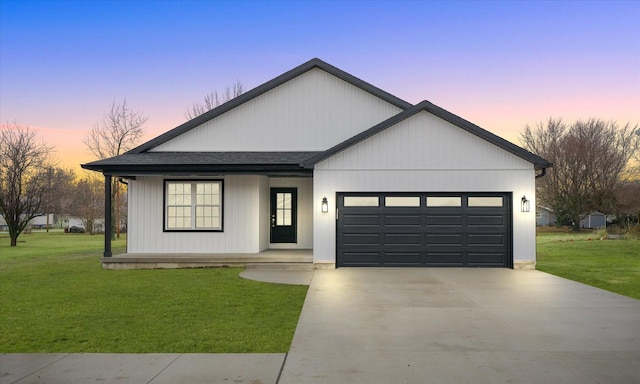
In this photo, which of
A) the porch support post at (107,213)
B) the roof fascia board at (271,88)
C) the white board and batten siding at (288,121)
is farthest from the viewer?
the white board and batten siding at (288,121)

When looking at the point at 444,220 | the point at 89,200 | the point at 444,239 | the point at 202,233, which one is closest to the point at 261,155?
the point at 202,233

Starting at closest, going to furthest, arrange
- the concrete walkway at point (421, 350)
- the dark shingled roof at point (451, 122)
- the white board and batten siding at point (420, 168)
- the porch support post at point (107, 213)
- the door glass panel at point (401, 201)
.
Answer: the concrete walkway at point (421, 350) < the dark shingled roof at point (451, 122) < the white board and batten siding at point (420, 168) < the door glass panel at point (401, 201) < the porch support post at point (107, 213)

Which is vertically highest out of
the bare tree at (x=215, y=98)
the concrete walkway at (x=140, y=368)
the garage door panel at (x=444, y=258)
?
the bare tree at (x=215, y=98)

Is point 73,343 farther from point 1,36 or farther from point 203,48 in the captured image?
point 1,36

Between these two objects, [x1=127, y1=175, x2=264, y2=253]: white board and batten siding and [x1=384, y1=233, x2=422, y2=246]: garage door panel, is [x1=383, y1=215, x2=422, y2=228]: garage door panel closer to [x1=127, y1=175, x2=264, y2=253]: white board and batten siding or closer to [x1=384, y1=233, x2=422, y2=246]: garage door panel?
[x1=384, y1=233, x2=422, y2=246]: garage door panel

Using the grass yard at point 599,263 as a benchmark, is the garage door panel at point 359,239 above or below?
above

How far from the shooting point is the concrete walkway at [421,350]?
14.5ft

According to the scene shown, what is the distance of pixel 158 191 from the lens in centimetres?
1540

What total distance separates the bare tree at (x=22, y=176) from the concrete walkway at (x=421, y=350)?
29.2m

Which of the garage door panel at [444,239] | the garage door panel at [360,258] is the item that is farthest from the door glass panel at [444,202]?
the garage door panel at [360,258]

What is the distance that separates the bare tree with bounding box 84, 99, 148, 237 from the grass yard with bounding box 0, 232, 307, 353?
1115 inches

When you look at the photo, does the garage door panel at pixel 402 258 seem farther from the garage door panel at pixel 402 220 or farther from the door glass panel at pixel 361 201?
the door glass panel at pixel 361 201

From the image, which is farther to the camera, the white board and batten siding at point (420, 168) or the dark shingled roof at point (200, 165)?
the dark shingled roof at point (200, 165)

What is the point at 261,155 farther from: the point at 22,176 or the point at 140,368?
the point at 22,176
